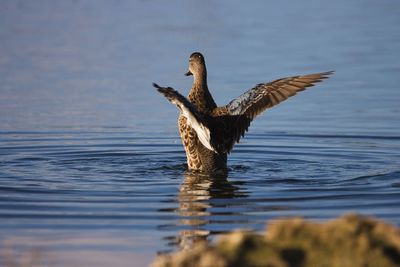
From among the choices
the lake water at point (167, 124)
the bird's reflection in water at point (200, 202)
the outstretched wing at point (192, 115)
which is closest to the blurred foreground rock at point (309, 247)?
the lake water at point (167, 124)

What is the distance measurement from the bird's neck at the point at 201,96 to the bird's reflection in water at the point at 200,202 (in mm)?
760

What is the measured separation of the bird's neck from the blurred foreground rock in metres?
6.16

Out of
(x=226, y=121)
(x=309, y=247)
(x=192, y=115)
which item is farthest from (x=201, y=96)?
(x=309, y=247)

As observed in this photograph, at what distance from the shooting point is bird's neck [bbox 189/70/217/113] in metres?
11.2

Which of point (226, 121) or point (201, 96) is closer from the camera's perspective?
point (226, 121)

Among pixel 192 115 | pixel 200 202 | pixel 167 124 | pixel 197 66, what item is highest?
pixel 197 66

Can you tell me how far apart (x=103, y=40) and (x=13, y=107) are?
432cm

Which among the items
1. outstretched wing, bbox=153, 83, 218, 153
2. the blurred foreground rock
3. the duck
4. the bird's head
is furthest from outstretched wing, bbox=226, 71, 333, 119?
the blurred foreground rock

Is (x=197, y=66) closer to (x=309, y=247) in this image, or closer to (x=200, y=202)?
(x=200, y=202)

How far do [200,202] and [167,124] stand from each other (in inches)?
174

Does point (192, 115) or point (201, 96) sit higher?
point (201, 96)

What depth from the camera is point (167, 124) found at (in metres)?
13.5

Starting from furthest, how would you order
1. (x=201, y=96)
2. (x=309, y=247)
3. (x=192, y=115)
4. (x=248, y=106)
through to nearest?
(x=201, y=96) < (x=248, y=106) < (x=192, y=115) < (x=309, y=247)

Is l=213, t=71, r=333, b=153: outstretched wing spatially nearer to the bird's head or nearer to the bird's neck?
the bird's neck
